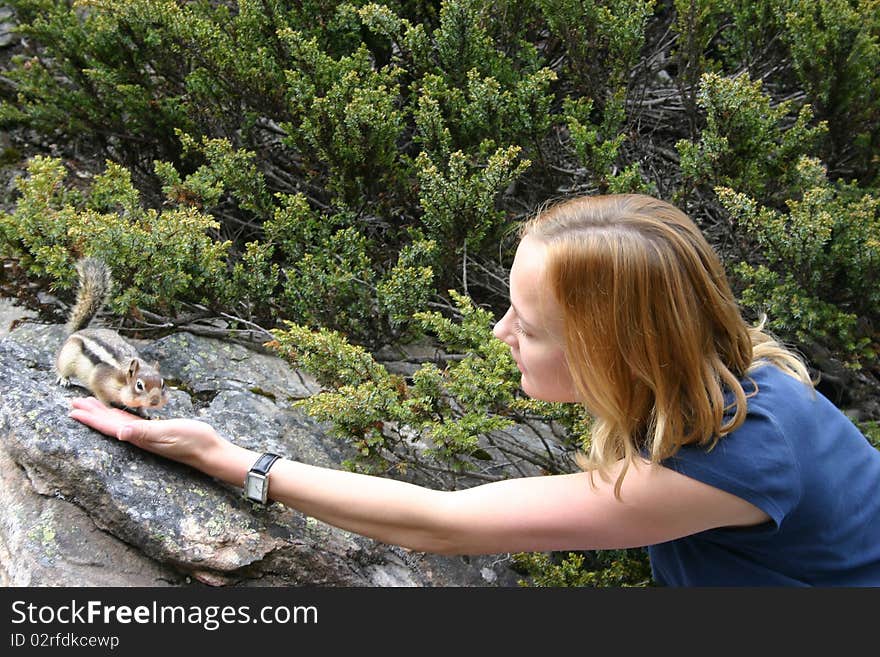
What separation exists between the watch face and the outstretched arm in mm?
28

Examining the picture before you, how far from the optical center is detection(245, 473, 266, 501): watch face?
211 cm

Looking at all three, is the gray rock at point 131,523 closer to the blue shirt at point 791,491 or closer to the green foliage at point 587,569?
the green foliage at point 587,569

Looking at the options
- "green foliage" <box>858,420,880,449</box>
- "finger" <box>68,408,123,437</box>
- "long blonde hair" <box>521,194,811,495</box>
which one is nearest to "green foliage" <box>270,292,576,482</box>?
"finger" <box>68,408,123,437</box>

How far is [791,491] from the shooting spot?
1.65 metres

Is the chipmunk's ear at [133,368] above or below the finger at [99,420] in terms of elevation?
above

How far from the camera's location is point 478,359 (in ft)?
9.32

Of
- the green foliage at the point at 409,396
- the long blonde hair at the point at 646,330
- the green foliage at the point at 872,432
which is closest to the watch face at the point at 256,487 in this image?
the green foliage at the point at 409,396

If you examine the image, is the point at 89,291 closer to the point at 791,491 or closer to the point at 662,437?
the point at 662,437

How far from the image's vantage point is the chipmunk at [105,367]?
240 cm

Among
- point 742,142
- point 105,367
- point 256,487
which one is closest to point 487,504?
point 256,487

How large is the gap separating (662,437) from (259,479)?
110cm

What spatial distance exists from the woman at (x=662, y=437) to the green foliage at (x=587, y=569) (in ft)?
2.46

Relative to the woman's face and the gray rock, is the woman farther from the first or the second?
the gray rock

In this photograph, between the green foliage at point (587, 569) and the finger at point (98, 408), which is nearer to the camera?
→ the finger at point (98, 408)
